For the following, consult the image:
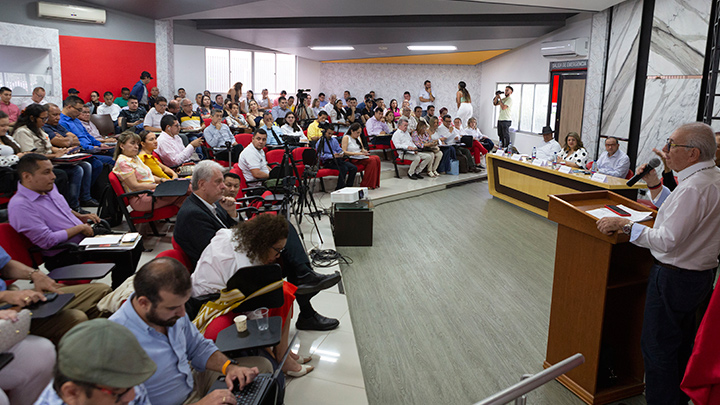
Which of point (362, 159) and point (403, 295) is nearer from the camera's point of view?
point (403, 295)

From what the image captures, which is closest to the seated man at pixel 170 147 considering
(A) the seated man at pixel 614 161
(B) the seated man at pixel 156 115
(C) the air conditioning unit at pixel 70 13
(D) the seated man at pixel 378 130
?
(B) the seated man at pixel 156 115

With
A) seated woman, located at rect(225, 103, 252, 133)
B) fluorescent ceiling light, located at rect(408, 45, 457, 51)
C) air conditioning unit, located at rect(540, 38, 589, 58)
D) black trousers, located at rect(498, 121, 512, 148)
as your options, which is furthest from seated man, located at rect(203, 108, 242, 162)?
black trousers, located at rect(498, 121, 512, 148)

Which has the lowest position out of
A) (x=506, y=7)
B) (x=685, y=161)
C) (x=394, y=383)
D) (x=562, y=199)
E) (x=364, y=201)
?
(x=394, y=383)

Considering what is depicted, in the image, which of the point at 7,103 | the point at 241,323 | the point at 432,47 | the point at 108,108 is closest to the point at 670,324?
the point at 241,323

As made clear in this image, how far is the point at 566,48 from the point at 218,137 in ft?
23.5

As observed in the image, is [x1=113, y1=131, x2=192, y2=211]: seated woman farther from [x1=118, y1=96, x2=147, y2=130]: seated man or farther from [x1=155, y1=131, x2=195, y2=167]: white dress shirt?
[x1=118, y1=96, x2=147, y2=130]: seated man

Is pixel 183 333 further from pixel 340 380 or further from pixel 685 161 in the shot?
pixel 685 161

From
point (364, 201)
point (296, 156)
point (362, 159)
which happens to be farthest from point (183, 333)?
point (362, 159)

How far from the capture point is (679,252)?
2.18 m

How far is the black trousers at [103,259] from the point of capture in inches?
128

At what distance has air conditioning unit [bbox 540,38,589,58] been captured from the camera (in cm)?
921

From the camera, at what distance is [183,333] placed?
186cm

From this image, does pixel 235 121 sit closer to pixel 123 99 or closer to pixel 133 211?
pixel 123 99

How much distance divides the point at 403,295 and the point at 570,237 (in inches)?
67.2
